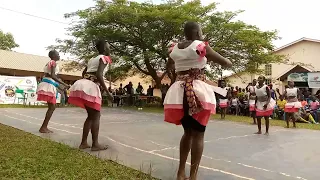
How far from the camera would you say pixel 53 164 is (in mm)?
3801

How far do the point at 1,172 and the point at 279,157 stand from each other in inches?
153

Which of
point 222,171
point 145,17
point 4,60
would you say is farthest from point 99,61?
point 4,60

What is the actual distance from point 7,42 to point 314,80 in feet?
163

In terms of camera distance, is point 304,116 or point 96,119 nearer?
point 96,119

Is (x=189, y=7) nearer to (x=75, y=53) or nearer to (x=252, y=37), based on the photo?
(x=252, y=37)

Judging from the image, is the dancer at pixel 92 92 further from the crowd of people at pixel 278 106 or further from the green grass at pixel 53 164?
the crowd of people at pixel 278 106

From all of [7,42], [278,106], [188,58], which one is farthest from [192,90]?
[7,42]

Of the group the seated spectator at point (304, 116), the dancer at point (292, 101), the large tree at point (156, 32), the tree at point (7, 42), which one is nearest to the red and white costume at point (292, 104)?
the dancer at point (292, 101)

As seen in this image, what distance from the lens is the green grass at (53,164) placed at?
336 cm

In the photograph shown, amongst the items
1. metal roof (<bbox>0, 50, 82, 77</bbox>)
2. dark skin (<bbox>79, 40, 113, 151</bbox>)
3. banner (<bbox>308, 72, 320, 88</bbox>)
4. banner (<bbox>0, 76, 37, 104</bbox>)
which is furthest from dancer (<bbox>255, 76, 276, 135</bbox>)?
metal roof (<bbox>0, 50, 82, 77</bbox>)

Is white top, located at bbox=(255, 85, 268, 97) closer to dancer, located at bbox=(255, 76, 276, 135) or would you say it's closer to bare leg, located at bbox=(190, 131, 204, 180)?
dancer, located at bbox=(255, 76, 276, 135)

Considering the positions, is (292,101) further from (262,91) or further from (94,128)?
(94,128)

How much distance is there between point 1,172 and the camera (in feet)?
11.2

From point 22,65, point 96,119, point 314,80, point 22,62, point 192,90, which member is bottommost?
point 96,119
